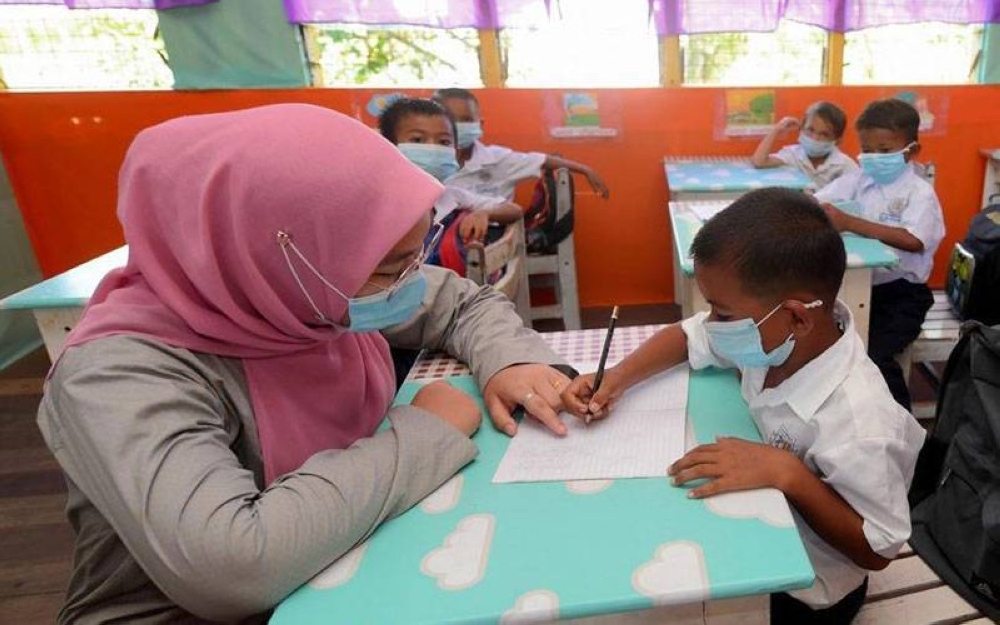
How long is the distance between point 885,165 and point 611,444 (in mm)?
1838

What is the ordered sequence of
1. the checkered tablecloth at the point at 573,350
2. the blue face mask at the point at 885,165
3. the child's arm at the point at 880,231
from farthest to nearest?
the blue face mask at the point at 885,165, the child's arm at the point at 880,231, the checkered tablecloth at the point at 573,350

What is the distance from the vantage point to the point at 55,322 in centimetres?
177

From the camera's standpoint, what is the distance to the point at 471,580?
63 centimetres

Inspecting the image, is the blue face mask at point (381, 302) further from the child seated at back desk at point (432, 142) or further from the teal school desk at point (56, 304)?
the child seated at back desk at point (432, 142)

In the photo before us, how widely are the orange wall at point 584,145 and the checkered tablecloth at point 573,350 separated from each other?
95.1 inches

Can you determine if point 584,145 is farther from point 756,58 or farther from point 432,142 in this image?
point 432,142

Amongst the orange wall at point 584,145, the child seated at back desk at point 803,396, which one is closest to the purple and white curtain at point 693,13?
the orange wall at point 584,145

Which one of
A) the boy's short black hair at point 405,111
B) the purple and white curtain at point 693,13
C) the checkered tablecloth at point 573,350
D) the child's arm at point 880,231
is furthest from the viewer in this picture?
the purple and white curtain at point 693,13

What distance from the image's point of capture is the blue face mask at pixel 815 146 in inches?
122

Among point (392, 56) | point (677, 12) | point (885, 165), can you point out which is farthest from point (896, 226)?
point (392, 56)

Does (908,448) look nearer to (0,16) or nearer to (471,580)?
(471,580)

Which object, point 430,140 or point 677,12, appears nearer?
point 430,140

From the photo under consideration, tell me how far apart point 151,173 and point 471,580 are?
0.58 m

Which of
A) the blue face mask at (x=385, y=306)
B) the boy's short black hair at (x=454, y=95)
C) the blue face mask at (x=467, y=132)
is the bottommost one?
the blue face mask at (x=385, y=306)
